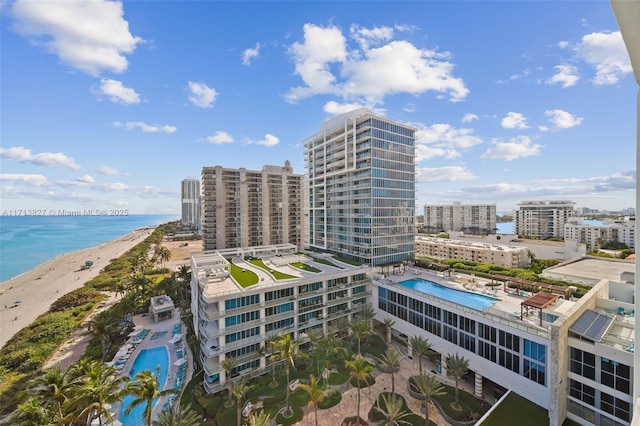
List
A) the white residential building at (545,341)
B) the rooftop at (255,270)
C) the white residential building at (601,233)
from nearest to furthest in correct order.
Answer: the white residential building at (545,341), the rooftop at (255,270), the white residential building at (601,233)

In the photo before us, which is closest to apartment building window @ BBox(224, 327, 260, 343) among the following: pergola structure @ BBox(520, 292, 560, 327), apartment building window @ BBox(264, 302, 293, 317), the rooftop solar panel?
apartment building window @ BBox(264, 302, 293, 317)

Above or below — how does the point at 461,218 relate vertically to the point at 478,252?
above

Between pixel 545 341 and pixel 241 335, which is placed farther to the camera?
pixel 241 335

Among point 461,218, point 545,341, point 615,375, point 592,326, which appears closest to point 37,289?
point 545,341

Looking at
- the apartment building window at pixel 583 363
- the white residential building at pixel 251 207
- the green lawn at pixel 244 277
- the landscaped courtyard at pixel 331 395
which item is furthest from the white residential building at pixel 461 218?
the green lawn at pixel 244 277

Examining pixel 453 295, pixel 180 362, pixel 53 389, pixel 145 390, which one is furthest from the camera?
pixel 453 295

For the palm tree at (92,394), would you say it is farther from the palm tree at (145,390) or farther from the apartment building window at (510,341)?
the apartment building window at (510,341)

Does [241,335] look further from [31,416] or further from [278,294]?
[31,416]

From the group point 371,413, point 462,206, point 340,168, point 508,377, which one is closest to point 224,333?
point 371,413

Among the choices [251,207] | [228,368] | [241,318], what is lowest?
[228,368]
